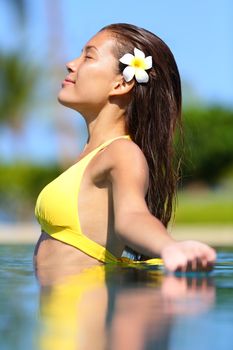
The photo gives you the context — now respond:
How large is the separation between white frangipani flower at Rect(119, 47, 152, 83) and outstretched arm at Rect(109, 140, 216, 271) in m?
0.31

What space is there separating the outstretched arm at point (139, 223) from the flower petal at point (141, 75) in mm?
311

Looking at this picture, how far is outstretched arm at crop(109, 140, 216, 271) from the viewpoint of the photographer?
2328mm

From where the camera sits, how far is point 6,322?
65.0 inches

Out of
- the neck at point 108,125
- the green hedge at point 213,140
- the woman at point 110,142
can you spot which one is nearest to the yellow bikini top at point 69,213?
the woman at point 110,142

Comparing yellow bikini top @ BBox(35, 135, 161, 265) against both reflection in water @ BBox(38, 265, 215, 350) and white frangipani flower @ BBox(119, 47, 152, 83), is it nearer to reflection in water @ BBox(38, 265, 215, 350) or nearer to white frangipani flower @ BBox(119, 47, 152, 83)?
white frangipani flower @ BBox(119, 47, 152, 83)

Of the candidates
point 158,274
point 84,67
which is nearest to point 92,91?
point 84,67

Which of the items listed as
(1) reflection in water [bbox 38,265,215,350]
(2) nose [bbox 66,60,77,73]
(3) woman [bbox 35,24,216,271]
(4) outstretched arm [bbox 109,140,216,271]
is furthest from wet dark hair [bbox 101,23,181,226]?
(1) reflection in water [bbox 38,265,215,350]

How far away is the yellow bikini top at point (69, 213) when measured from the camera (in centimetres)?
319

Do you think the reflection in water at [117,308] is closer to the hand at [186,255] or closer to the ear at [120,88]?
the hand at [186,255]

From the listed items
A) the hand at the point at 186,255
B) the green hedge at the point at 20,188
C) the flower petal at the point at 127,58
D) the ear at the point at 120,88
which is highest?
the green hedge at the point at 20,188

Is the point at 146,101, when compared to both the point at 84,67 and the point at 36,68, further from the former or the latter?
the point at 36,68

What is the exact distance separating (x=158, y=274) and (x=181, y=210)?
67.9 feet

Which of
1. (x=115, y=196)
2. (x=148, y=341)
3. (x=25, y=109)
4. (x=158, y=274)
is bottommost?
(x=148, y=341)

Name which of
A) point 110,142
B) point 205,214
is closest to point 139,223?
point 110,142
